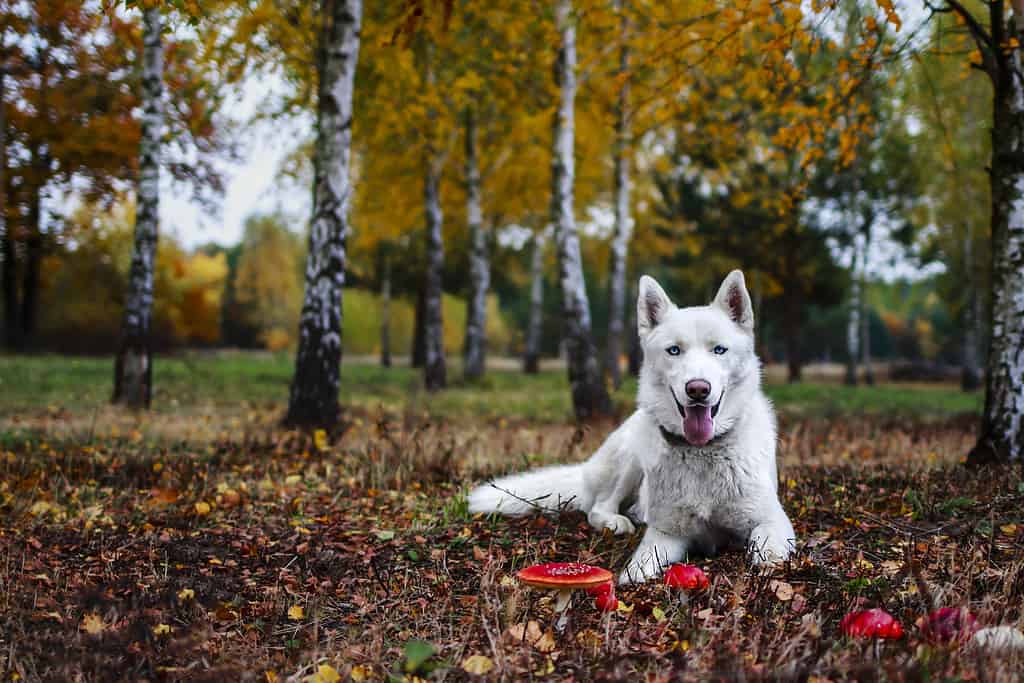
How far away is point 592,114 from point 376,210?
299 inches

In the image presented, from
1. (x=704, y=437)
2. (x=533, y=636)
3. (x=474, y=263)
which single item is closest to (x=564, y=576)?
(x=533, y=636)

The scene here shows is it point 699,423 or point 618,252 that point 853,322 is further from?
point 699,423

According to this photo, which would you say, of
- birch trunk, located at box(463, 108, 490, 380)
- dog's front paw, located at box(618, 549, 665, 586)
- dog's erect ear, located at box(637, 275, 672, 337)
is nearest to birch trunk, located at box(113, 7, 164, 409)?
dog's erect ear, located at box(637, 275, 672, 337)

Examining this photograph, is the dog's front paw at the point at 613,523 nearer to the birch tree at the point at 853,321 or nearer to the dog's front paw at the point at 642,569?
the dog's front paw at the point at 642,569

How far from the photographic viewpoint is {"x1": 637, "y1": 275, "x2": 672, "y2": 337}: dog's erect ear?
11.9ft

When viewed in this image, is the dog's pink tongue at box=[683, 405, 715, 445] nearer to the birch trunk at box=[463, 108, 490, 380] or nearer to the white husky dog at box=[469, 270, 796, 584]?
the white husky dog at box=[469, 270, 796, 584]

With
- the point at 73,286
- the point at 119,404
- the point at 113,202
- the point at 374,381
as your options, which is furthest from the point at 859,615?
the point at 73,286

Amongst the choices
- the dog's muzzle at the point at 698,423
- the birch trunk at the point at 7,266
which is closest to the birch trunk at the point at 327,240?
the dog's muzzle at the point at 698,423

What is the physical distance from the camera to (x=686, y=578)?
120 inches

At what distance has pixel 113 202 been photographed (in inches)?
885

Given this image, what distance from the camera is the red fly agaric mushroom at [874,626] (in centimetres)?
248

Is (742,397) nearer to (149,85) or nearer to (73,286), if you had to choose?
(149,85)

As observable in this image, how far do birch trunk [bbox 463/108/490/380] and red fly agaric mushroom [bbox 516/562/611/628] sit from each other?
15.7 meters

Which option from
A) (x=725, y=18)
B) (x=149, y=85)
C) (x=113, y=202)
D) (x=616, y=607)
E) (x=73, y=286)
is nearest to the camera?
(x=616, y=607)
